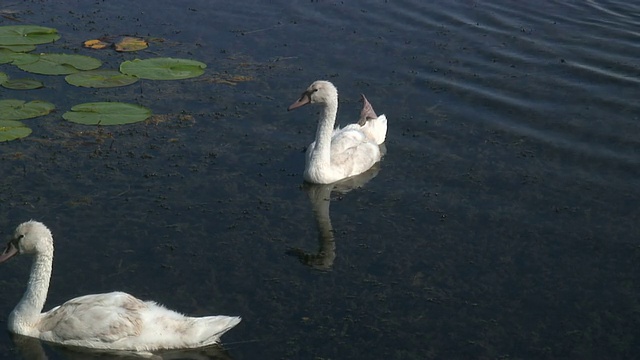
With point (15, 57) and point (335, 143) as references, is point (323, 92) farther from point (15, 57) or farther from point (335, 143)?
point (15, 57)

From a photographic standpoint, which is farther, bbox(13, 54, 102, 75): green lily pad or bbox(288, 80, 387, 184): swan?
bbox(13, 54, 102, 75): green lily pad

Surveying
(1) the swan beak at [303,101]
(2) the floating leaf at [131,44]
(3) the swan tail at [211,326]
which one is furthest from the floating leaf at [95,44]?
(3) the swan tail at [211,326]

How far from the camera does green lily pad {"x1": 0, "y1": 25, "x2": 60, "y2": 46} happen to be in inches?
639

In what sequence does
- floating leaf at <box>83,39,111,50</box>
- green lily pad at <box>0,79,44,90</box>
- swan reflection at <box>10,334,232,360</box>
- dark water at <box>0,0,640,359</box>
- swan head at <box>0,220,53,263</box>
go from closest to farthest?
1. swan reflection at <box>10,334,232,360</box>
2. swan head at <box>0,220,53,263</box>
3. dark water at <box>0,0,640,359</box>
4. green lily pad at <box>0,79,44,90</box>
5. floating leaf at <box>83,39,111,50</box>

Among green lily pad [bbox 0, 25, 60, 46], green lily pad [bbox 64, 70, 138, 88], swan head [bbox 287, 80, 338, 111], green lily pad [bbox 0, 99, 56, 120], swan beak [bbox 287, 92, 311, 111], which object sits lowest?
green lily pad [bbox 0, 99, 56, 120]

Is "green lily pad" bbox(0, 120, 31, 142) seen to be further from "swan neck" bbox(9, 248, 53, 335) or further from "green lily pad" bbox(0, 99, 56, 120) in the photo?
"swan neck" bbox(9, 248, 53, 335)

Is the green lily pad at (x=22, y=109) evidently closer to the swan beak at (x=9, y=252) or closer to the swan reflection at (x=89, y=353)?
the swan beak at (x=9, y=252)

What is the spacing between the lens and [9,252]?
961 centimetres

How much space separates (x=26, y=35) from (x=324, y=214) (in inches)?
276

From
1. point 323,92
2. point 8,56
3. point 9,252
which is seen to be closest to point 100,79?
point 8,56

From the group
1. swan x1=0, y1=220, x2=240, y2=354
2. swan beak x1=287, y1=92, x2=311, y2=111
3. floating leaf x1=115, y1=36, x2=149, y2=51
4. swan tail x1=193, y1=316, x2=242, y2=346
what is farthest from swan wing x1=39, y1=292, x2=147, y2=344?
floating leaf x1=115, y1=36, x2=149, y2=51

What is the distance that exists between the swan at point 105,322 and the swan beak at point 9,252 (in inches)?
8.7

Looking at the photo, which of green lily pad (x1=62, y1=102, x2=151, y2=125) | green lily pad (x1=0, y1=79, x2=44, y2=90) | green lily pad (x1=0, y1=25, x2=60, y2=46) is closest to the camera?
green lily pad (x1=62, y1=102, x2=151, y2=125)

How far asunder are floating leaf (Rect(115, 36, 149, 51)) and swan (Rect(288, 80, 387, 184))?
13.8 feet
